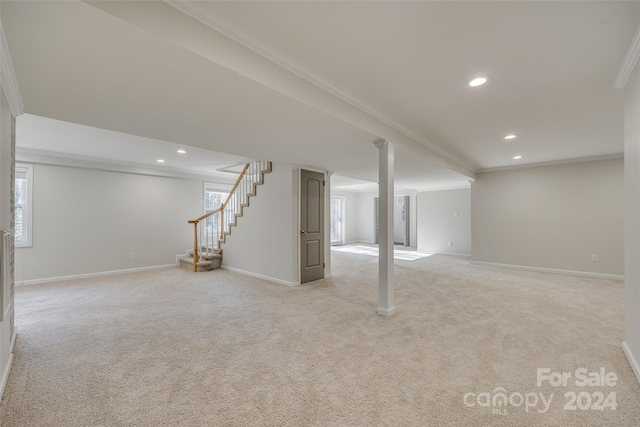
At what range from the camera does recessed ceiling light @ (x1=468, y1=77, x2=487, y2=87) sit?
2183 mm

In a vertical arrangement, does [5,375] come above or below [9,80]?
below

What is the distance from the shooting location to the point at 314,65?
2.00 meters

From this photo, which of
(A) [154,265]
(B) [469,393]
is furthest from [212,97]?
(A) [154,265]

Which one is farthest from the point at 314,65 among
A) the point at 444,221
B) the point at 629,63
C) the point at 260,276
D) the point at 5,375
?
the point at 444,221

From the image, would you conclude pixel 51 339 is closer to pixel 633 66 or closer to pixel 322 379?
pixel 322 379

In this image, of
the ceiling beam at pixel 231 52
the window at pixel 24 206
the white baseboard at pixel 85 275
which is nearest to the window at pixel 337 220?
the white baseboard at pixel 85 275

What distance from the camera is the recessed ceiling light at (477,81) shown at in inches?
85.9

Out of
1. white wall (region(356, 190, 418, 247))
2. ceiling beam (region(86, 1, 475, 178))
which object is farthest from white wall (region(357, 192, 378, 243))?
ceiling beam (region(86, 1, 475, 178))

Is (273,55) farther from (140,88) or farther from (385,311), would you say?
(385,311)

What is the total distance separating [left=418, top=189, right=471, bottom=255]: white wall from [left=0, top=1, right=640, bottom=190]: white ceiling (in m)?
5.35

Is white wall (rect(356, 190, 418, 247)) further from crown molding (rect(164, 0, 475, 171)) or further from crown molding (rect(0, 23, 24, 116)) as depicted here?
crown molding (rect(0, 23, 24, 116))

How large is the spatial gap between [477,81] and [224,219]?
219 inches

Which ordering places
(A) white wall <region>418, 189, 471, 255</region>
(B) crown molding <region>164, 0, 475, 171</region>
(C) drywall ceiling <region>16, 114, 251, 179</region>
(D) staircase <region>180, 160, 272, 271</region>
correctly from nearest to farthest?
(B) crown molding <region>164, 0, 475, 171</region> → (C) drywall ceiling <region>16, 114, 251, 179</region> → (D) staircase <region>180, 160, 272, 271</region> → (A) white wall <region>418, 189, 471, 255</region>

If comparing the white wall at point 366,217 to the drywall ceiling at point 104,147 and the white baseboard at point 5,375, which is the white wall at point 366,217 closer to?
the drywall ceiling at point 104,147
